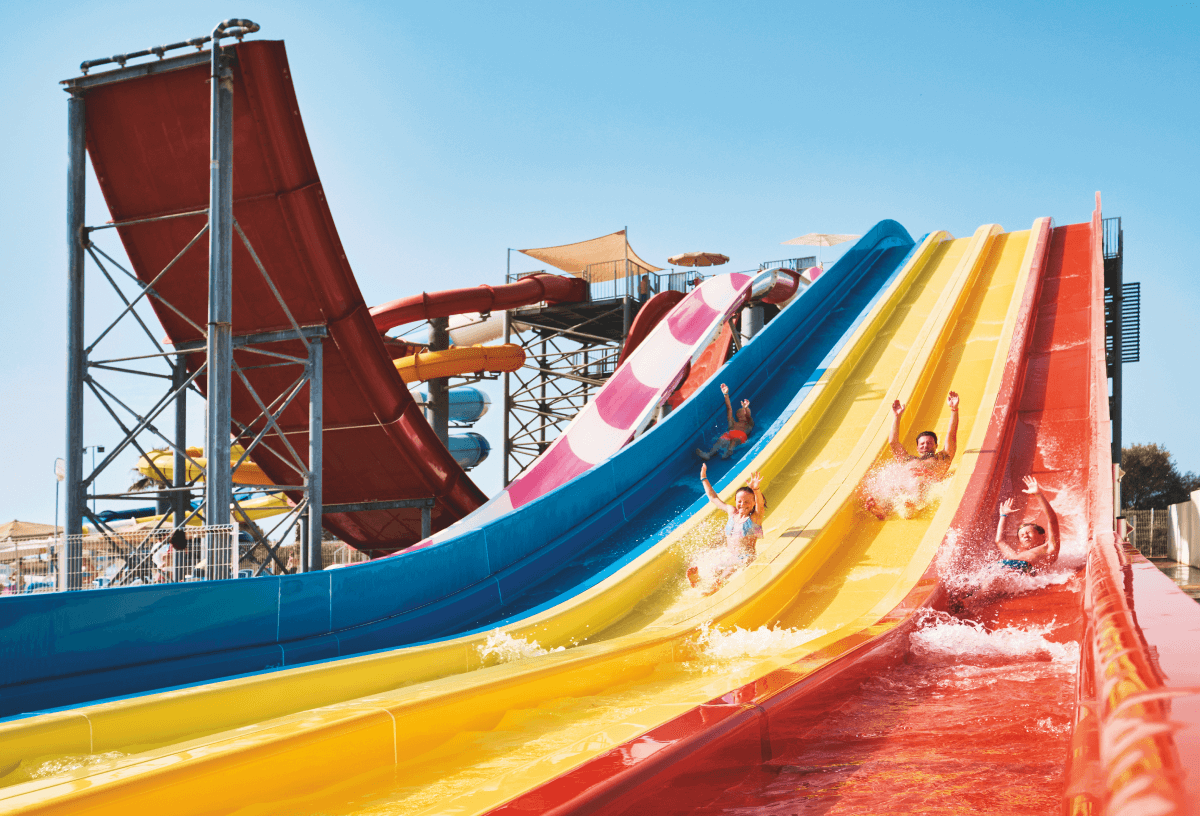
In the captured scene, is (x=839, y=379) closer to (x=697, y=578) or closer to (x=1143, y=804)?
(x=697, y=578)

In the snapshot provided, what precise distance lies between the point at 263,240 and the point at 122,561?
135 inches

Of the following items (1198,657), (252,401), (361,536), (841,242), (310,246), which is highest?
(841,242)

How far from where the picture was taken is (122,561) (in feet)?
28.3

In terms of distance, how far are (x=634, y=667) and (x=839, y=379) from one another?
17.7 ft

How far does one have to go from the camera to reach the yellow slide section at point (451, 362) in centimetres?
1628

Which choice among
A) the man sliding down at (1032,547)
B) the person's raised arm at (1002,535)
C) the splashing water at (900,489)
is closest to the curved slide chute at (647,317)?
the splashing water at (900,489)

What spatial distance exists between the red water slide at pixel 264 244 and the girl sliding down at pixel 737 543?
5315mm

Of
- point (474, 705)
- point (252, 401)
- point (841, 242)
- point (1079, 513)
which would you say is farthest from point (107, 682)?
point (841, 242)

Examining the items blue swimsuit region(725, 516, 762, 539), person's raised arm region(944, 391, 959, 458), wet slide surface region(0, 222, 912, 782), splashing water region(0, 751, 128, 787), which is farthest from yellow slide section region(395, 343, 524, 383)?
splashing water region(0, 751, 128, 787)

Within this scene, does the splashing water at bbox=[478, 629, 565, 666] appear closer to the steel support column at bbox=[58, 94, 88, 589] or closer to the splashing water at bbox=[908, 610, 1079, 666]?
the splashing water at bbox=[908, 610, 1079, 666]

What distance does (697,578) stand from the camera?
19.6 feet

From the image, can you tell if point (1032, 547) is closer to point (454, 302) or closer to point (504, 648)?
point (504, 648)

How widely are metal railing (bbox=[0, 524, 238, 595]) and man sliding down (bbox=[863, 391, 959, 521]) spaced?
4.28m

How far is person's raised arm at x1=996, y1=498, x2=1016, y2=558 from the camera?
561 cm
